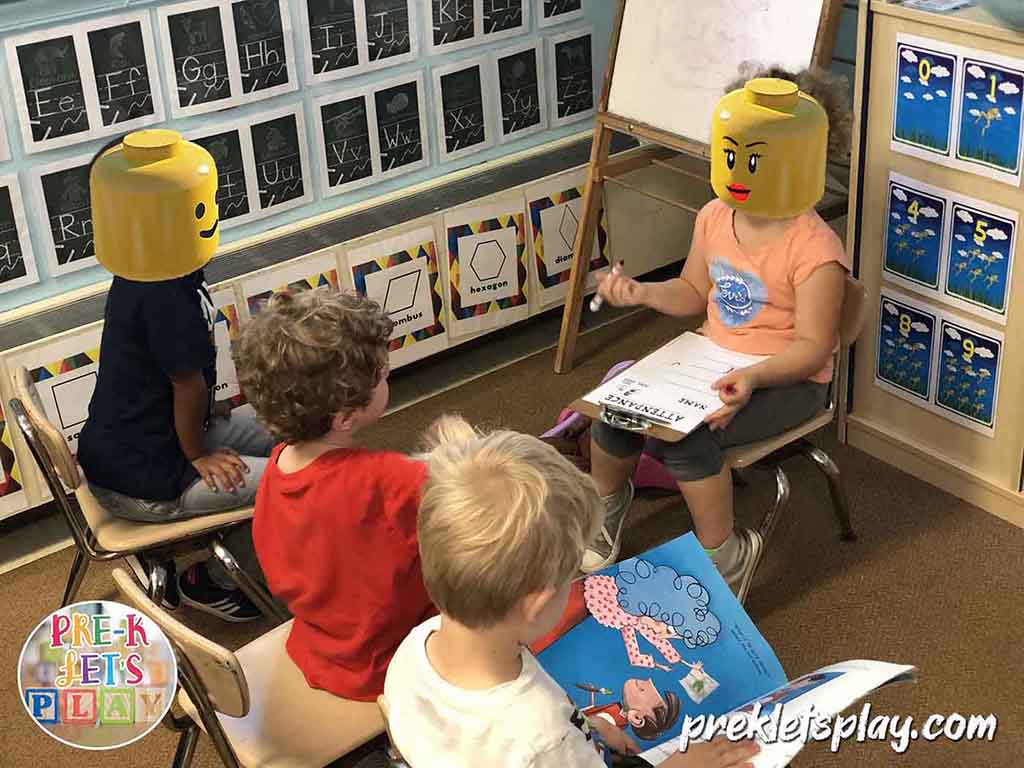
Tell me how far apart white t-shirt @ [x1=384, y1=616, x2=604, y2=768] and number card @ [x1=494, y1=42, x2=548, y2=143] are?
85.9 inches

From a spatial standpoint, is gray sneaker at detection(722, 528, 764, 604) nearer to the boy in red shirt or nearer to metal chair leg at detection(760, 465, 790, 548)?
metal chair leg at detection(760, 465, 790, 548)

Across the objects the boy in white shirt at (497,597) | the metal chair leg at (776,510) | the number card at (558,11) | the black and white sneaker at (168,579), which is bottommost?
the black and white sneaker at (168,579)

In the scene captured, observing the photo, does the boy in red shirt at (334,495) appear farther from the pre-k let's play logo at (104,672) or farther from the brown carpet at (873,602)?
the brown carpet at (873,602)

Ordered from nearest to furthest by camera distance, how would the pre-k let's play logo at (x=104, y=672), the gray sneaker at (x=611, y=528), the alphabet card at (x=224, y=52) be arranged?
1. the pre-k let's play logo at (x=104, y=672)
2. the gray sneaker at (x=611, y=528)
3. the alphabet card at (x=224, y=52)

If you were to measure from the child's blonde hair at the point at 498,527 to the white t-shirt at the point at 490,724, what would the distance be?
0.08 m

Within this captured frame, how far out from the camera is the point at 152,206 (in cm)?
206

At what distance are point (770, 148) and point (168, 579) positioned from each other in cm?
145

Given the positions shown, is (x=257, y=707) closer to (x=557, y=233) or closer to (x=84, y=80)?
(x=84, y=80)

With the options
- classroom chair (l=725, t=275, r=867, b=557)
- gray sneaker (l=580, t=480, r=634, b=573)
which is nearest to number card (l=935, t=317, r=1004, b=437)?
classroom chair (l=725, t=275, r=867, b=557)

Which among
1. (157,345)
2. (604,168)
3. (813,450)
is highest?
(157,345)

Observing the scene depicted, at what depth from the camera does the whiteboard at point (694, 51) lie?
2.72 m

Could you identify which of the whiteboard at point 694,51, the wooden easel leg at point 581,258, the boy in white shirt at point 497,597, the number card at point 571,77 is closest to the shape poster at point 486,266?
the wooden easel leg at point 581,258

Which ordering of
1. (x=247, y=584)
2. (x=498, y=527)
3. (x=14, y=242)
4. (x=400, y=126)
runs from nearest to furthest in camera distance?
(x=498, y=527) < (x=247, y=584) < (x=14, y=242) < (x=400, y=126)

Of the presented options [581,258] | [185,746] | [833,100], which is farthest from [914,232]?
[185,746]
